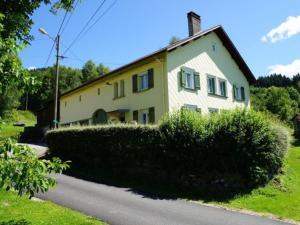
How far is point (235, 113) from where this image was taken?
14.1 meters

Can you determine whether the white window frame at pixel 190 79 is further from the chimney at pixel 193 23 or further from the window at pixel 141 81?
the chimney at pixel 193 23

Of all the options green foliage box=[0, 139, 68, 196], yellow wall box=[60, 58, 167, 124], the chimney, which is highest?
the chimney

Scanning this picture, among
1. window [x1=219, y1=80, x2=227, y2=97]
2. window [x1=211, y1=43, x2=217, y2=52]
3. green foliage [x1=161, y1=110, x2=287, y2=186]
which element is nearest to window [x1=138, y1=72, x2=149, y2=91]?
window [x1=211, y1=43, x2=217, y2=52]

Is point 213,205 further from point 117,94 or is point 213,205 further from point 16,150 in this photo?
point 117,94

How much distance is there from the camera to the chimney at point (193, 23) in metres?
27.6

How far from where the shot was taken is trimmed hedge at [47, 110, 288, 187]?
13.5m

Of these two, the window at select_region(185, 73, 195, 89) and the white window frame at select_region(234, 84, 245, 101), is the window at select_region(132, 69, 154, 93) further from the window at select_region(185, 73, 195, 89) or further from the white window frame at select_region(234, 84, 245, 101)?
the white window frame at select_region(234, 84, 245, 101)

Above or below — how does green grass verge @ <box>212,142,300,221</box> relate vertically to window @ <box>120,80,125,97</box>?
below

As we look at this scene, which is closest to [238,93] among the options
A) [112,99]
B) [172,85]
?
[172,85]

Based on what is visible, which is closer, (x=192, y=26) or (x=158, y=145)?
(x=158, y=145)

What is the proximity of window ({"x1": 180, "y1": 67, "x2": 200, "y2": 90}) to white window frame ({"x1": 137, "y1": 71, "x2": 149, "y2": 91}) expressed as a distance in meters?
2.49

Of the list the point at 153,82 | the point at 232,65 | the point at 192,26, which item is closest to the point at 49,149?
the point at 153,82

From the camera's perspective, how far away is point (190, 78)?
80.7 ft

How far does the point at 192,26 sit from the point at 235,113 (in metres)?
15.2
